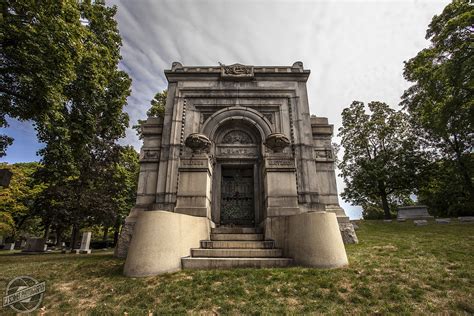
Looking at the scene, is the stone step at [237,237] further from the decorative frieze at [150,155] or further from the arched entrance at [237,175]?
the decorative frieze at [150,155]

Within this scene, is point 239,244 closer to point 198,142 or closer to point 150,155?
point 198,142

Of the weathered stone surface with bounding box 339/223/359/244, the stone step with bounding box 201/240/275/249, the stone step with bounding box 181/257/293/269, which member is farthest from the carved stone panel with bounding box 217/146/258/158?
the stone step with bounding box 181/257/293/269

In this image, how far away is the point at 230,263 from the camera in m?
5.78

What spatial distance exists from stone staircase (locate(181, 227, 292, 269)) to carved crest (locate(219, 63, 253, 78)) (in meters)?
8.00

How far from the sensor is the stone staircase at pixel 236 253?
581cm

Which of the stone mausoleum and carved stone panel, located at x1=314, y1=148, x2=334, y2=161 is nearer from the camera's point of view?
the stone mausoleum

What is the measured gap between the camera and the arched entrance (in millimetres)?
10562

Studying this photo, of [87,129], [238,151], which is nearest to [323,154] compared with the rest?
[238,151]

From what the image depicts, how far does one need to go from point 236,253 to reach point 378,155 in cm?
2210

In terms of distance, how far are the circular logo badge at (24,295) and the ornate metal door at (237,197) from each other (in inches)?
261

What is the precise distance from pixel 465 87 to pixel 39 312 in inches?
697

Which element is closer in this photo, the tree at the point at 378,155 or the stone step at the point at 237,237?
the stone step at the point at 237,237

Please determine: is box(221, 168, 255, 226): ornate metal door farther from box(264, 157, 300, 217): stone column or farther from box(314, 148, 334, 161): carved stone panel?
box(314, 148, 334, 161): carved stone panel

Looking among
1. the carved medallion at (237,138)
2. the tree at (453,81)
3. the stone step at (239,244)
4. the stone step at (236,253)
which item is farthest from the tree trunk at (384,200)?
the stone step at (236,253)
